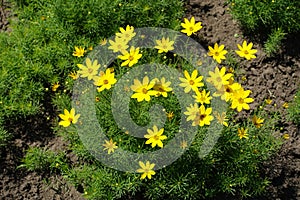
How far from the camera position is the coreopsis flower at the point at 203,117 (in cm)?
372

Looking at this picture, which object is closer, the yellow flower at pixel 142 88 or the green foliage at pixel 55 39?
the yellow flower at pixel 142 88

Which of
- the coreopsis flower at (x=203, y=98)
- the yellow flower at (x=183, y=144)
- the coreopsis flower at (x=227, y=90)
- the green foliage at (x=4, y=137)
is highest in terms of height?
the coreopsis flower at (x=227, y=90)

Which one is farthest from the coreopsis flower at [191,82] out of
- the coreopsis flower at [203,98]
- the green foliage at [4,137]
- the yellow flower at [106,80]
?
the green foliage at [4,137]

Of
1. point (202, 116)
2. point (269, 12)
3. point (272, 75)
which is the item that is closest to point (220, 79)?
point (202, 116)

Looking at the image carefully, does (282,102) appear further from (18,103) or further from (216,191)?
(18,103)

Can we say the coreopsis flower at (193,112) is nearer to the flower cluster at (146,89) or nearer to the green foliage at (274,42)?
the flower cluster at (146,89)

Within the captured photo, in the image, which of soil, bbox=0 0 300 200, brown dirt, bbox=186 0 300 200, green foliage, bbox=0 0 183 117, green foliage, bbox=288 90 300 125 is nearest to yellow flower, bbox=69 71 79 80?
green foliage, bbox=0 0 183 117

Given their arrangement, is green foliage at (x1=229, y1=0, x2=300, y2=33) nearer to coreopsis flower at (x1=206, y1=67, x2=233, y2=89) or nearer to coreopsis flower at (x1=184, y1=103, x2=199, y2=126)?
coreopsis flower at (x1=206, y1=67, x2=233, y2=89)

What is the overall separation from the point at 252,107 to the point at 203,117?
3.67 ft

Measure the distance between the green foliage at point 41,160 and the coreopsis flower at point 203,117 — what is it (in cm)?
148

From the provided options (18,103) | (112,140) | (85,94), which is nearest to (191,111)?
(112,140)

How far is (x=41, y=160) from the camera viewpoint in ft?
14.6

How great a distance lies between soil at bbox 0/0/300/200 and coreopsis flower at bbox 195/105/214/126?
1.10 meters

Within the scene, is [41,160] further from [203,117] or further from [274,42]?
[274,42]
